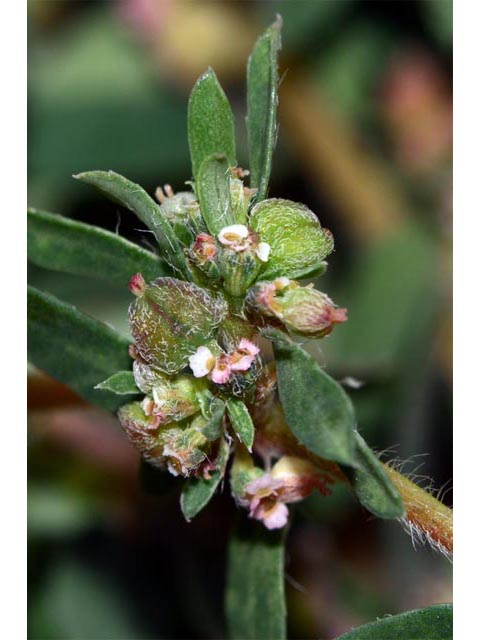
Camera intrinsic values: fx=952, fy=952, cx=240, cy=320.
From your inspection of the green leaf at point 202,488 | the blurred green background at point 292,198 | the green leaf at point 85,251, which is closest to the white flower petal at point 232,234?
the green leaf at point 85,251

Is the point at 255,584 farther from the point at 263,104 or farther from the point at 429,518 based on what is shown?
the point at 263,104

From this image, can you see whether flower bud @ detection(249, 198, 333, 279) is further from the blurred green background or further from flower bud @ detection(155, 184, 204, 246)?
the blurred green background

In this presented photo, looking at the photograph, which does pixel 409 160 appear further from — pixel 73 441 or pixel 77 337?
→ pixel 77 337

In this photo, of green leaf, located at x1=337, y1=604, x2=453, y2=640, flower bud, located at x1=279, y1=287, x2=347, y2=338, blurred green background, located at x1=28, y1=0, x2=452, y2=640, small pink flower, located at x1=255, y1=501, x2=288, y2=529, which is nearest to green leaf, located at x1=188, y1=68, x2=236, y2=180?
flower bud, located at x1=279, y1=287, x2=347, y2=338

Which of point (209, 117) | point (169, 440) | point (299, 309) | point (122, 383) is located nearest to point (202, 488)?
point (169, 440)

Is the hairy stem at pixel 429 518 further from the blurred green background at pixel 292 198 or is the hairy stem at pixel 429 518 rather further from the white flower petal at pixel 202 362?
the blurred green background at pixel 292 198

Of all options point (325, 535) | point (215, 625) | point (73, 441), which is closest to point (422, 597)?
point (325, 535)
